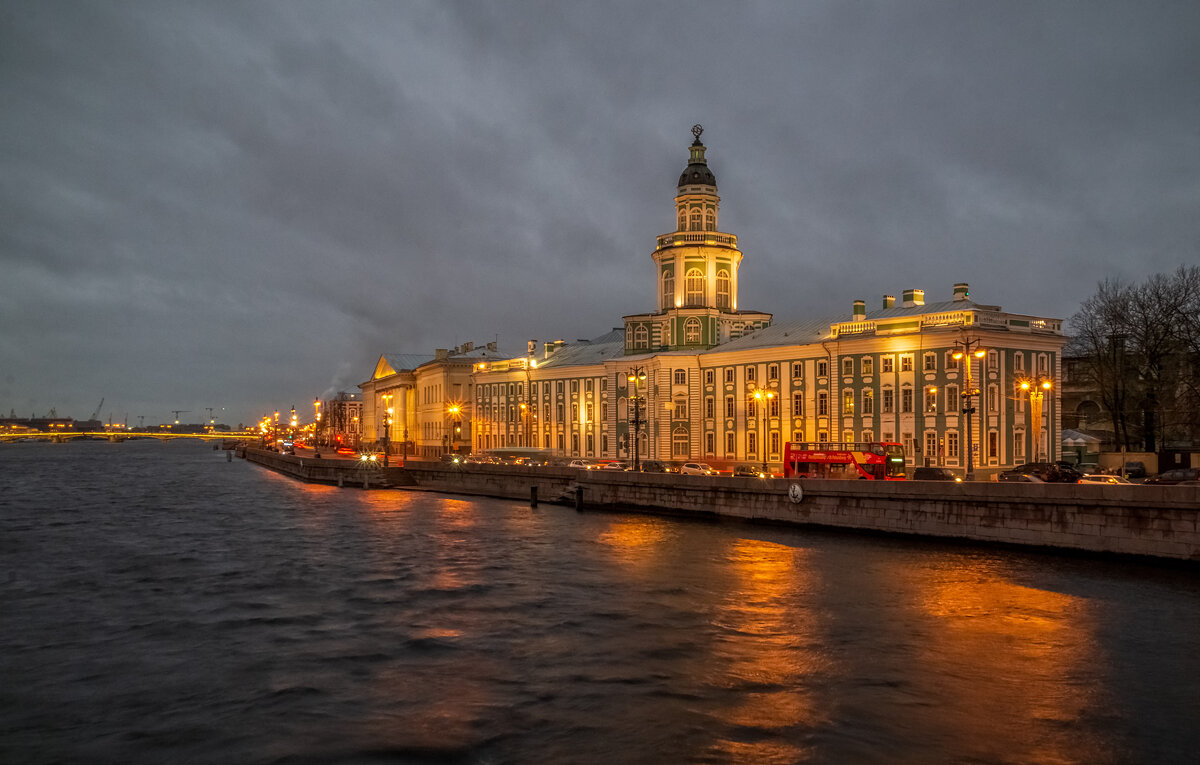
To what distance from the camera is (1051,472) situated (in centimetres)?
4331

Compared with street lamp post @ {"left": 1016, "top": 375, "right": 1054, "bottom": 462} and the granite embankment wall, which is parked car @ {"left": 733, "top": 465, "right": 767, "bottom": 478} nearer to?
the granite embankment wall

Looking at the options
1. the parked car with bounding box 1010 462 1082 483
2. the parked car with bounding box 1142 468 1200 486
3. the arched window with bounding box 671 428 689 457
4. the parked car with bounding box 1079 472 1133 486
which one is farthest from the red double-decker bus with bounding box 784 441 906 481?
the arched window with bounding box 671 428 689 457

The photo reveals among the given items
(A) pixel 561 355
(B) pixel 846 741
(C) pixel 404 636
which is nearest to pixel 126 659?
(C) pixel 404 636

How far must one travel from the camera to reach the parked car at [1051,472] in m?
42.2

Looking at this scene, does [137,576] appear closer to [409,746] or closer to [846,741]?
[409,746]

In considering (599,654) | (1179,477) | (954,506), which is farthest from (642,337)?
(599,654)

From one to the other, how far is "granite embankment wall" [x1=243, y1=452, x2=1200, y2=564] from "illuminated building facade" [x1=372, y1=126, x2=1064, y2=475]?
24.2 feet

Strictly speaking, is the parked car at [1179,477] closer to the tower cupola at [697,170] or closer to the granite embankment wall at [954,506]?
the granite embankment wall at [954,506]

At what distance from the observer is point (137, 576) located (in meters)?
31.4

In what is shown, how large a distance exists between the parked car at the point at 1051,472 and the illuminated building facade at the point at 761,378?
3354mm

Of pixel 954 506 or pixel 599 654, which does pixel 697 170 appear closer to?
pixel 954 506

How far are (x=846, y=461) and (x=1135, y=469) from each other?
58.9 ft

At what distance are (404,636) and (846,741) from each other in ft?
37.3

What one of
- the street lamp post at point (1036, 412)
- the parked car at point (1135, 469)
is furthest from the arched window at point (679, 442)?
the parked car at point (1135, 469)
